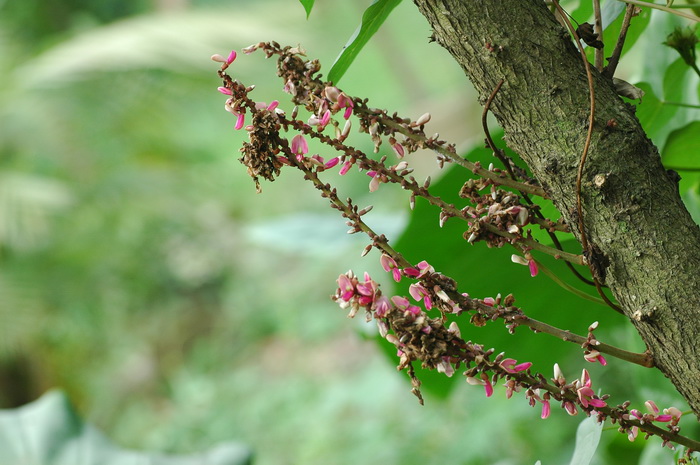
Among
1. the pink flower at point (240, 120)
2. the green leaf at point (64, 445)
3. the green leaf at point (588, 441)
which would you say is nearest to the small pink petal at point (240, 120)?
the pink flower at point (240, 120)

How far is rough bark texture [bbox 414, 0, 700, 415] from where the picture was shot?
1.09 ft

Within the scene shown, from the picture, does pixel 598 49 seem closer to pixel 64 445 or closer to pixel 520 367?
pixel 520 367

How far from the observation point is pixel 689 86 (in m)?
0.72

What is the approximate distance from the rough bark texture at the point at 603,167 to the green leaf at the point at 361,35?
5 centimetres

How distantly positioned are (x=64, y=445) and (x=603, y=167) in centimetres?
98

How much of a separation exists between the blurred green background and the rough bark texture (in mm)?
2430

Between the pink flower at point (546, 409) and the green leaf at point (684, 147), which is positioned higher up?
the green leaf at point (684, 147)

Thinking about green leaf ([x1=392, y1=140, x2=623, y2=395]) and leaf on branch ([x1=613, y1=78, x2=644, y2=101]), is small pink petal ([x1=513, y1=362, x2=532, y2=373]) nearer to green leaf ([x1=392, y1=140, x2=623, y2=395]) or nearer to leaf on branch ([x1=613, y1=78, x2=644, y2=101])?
leaf on branch ([x1=613, y1=78, x2=644, y2=101])

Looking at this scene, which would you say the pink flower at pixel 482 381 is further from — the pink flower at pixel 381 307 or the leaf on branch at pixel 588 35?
the leaf on branch at pixel 588 35

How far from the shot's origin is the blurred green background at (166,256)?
3.53 metres

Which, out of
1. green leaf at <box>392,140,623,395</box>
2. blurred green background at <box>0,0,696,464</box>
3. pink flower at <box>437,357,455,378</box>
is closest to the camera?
pink flower at <box>437,357,455,378</box>

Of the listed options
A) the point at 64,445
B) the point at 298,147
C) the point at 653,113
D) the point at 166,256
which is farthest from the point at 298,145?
the point at 166,256

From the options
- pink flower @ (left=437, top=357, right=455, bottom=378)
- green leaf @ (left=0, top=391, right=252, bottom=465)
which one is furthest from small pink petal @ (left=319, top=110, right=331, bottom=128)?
green leaf @ (left=0, top=391, right=252, bottom=465)

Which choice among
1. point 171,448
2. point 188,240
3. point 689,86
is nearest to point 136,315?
point 188,240
